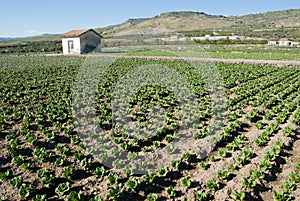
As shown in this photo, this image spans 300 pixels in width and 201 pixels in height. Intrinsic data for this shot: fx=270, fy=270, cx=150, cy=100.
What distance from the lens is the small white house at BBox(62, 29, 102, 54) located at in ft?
155

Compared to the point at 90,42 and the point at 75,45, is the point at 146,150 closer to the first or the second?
the point at 75,45

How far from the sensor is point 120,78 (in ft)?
69.6

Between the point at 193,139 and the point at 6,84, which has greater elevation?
the point at 6,84

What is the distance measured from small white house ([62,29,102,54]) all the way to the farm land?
33518mm

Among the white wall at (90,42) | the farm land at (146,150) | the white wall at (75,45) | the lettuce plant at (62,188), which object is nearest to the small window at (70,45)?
the white wall at (75,45)

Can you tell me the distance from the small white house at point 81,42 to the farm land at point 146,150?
33518 mm

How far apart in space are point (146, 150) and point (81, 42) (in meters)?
42.1

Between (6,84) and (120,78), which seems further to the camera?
(120,78)

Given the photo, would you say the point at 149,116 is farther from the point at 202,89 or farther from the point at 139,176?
the point at 202,89

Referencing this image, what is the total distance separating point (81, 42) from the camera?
47156 mm

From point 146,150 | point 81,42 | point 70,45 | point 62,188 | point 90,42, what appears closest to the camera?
point 62,188

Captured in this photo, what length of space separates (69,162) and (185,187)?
3.40m

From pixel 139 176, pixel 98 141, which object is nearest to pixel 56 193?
pixel 139 176

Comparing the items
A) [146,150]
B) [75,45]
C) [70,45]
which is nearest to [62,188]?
[146,150]
